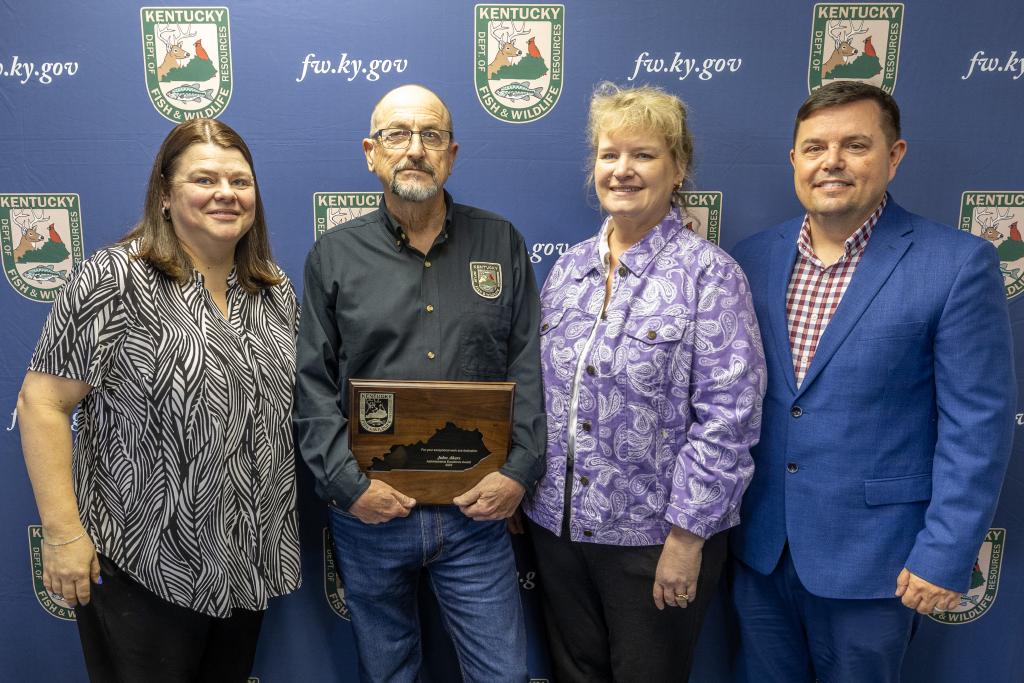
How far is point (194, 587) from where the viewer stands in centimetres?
145

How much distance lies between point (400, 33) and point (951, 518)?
6.21 ft

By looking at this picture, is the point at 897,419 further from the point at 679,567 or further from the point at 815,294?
the point at 679,567

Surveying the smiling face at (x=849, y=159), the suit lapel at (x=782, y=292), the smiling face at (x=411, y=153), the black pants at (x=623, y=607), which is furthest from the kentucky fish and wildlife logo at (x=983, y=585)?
the smiling face at (x=411, y=153)

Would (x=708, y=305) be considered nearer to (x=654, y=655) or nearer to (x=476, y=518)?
(x=476, y=518)

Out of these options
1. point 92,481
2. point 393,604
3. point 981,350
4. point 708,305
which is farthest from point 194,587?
point 981,350

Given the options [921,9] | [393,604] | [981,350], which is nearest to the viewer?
[981,350]

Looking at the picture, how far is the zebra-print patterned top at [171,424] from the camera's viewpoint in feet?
4.41

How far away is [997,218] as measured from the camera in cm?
191

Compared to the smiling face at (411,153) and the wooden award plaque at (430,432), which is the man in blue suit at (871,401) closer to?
the wooden award plaque at (430,432)

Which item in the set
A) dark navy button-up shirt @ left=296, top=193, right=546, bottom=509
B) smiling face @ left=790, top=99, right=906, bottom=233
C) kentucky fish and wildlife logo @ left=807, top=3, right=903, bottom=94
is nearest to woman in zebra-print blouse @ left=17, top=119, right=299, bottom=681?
dark navy button-up shirt @ left=296, top=193, right=546, bottom=509

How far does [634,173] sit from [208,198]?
3.23 feet

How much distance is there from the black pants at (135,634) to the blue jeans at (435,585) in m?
0.38

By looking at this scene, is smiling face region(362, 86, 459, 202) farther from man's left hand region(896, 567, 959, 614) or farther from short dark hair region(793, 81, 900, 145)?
man's left hand region(896, 567, 959, 614)

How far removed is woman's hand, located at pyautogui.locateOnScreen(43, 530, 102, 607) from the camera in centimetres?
140
